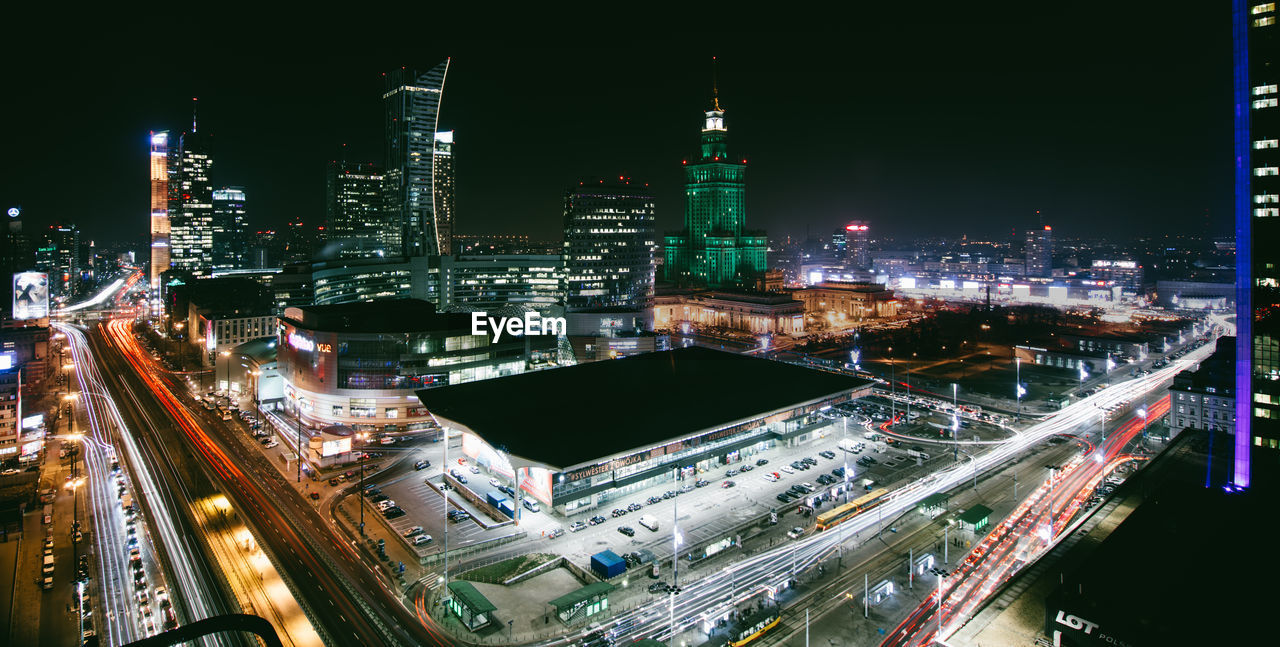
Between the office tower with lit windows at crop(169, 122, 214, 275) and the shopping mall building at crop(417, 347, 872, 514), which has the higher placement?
the office tower with lit windows at crop(169, 122, 214, 275)

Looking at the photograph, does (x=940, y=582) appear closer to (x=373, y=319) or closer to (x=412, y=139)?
(x=373, y=319)

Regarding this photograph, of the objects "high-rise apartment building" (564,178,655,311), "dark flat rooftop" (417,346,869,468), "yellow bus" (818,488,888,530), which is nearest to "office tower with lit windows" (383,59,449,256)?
"high-rise apartment building" (564,178,655,311)

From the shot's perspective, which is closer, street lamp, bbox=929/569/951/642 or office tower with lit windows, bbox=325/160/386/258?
street lamp, bbox=929/569/951/642

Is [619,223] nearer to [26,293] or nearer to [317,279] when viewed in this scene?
[317,279]

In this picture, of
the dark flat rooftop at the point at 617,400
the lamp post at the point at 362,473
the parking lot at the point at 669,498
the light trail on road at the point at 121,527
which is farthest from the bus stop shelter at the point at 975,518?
the light trail on road at the point at 121,527

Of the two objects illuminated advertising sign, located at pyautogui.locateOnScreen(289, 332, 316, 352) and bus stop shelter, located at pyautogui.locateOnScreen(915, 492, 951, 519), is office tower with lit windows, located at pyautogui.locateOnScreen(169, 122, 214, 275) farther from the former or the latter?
bus stop shelter, located at pyautogui.locateOnScreen(915, 492, 951, 519)

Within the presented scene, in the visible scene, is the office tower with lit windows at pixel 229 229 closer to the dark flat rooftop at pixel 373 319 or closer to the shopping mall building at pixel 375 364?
the dark flat rooftop at pixel 373 319

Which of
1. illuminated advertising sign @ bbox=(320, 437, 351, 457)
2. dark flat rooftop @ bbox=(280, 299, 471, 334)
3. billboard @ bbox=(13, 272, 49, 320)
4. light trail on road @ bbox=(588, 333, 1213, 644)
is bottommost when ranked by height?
light trail on road @ bbox=(588, 333, 1213, 644)
